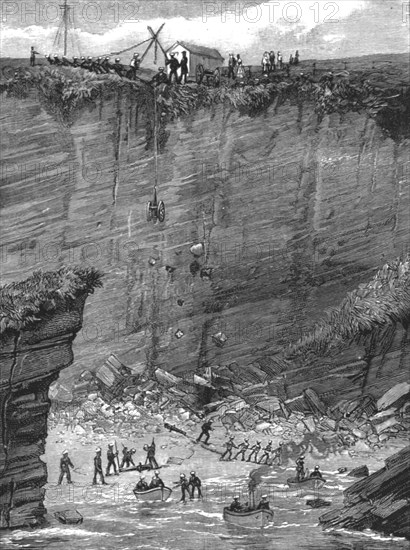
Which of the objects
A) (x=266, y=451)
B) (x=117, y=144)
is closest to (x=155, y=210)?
(x=117, y=144)

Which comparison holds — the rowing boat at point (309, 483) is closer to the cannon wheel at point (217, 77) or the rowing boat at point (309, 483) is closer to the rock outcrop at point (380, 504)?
the rock outcrop at point (380, 504)

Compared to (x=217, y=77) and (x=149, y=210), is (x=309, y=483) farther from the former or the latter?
(x=217, y=77)

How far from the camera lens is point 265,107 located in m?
6.95

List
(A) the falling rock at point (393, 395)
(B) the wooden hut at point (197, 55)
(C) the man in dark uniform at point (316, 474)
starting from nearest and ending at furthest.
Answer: (B) the wooden hut at point (197, 55)
(C) the man in dark uniform at point (316, 474)
(A) the falling rock at point (393, 395)

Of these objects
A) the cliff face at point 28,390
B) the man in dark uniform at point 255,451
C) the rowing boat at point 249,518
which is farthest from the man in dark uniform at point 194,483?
the cliff face at point 28,390

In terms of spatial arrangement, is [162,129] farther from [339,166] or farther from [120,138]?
[339,166]

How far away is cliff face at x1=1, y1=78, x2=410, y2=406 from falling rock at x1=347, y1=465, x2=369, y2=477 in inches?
24.4

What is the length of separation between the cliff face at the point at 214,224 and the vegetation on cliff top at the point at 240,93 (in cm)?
8

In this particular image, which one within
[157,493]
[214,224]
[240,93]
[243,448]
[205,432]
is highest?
[240,93]

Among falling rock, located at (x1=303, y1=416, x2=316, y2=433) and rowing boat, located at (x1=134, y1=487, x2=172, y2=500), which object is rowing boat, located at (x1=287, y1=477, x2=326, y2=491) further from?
rowing boat, located at (x1=134, y1=487, x2=172, y2=500)

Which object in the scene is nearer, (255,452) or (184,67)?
(184,67)

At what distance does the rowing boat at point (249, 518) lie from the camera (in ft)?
22.6

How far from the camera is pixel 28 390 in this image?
6.95 metres

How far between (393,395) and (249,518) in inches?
62.0
